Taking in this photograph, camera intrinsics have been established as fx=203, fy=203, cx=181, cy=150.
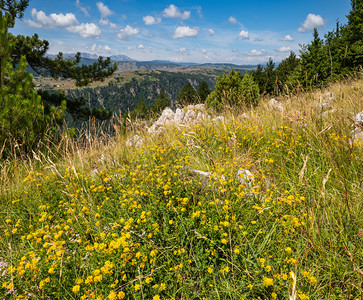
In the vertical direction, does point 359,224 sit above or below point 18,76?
below

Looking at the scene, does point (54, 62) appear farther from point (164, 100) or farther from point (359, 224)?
point (164, 100)

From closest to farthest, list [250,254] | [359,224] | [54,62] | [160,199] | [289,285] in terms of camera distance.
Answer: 1. [289,285]
2. [250,254]
3. [359,224]
4. [160,199]
5. [54,62]

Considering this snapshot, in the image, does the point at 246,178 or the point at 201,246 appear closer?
the point at 201,246

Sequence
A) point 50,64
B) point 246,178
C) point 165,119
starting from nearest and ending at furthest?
1. point 246,178
2. point 165,119
3. point 50,64

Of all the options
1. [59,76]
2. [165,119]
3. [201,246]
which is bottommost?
[201,246]

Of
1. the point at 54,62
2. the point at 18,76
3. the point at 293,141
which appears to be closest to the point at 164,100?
the point at 54,62

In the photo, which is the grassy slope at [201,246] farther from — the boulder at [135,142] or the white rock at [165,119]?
the white rock at [165,119]

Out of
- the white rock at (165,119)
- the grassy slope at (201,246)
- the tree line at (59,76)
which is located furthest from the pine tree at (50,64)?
the grassy slope at (201,246)

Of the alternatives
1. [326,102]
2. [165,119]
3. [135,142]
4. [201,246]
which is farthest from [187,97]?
[201,246]

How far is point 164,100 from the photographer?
215 feet

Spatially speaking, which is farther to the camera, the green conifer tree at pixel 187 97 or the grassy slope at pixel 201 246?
the green conifer tree at pixel 187 97

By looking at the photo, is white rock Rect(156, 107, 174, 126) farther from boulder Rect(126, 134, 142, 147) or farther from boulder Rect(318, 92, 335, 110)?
boulder Rect(318, 92, 335, 110)

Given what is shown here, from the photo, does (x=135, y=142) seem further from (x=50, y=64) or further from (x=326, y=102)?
(x=50, y=64)

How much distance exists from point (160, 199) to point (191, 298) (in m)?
1.12
